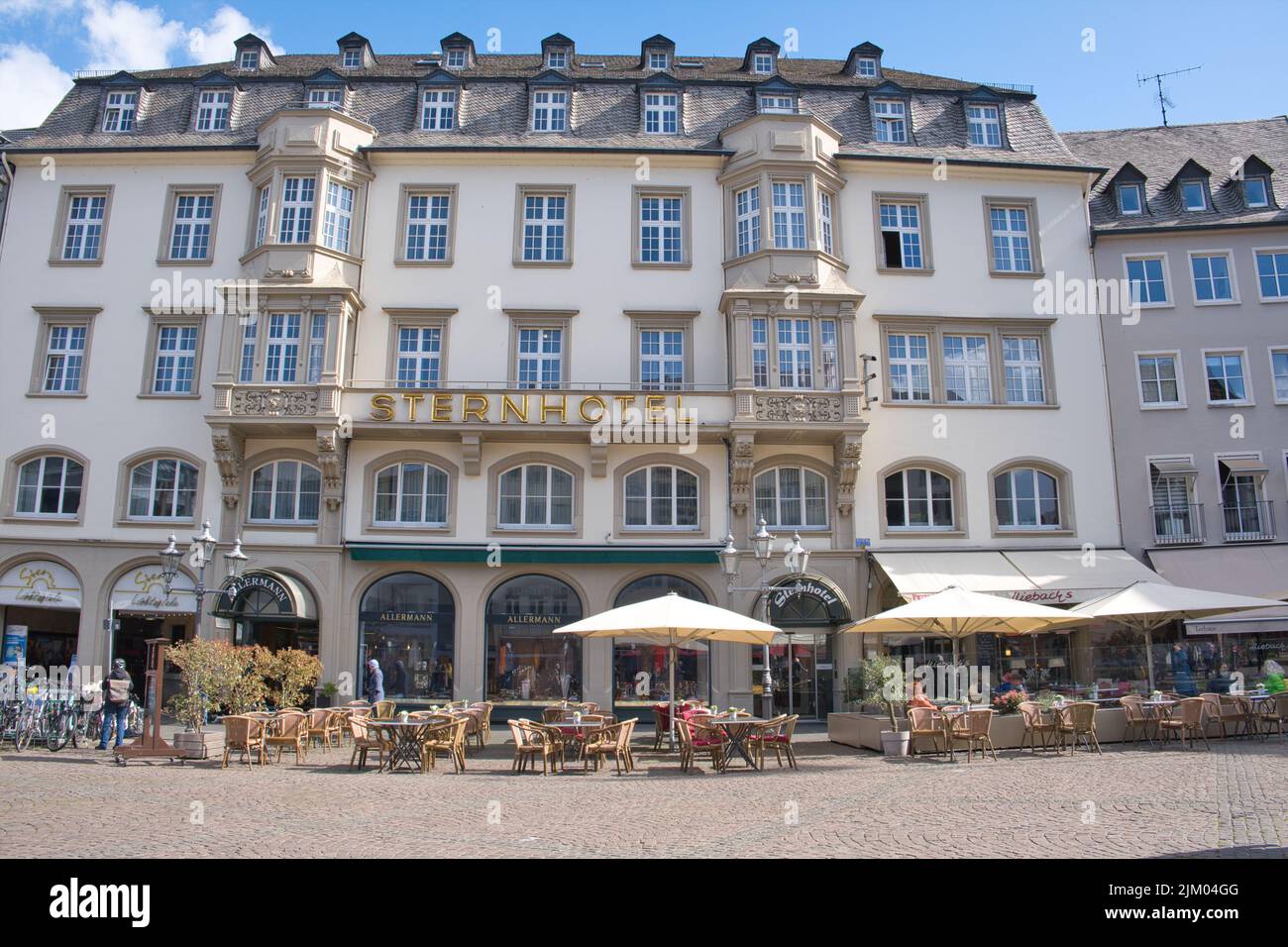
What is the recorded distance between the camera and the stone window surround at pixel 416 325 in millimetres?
25344

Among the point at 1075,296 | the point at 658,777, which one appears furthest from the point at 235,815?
the point at 1075,296

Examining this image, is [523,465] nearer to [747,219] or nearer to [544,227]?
[544,227]

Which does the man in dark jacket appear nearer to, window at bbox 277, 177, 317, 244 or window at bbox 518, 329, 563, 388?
window at bbox 518, 329, 563, 388

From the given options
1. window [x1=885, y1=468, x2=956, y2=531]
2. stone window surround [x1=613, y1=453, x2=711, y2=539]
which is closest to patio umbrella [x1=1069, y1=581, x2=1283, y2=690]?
window [x1=885, y1=468, x2=956, y2=531]

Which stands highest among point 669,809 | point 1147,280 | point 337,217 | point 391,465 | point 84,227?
point 84,227

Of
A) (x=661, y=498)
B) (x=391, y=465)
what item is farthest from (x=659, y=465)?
(x=391, y=465)

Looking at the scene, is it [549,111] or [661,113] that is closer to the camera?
[549,111]

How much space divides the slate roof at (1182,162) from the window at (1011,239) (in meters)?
2.36

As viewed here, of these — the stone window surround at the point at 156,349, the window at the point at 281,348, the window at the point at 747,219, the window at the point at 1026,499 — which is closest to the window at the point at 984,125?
the window at the point at 747,219

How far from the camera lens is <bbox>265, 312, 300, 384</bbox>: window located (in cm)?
2450

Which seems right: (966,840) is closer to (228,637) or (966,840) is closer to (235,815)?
(235,815)

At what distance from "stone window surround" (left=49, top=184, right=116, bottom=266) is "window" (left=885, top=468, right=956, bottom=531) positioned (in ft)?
73.9

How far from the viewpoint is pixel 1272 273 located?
2723 centimetres

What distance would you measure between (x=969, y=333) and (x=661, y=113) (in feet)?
36.1
